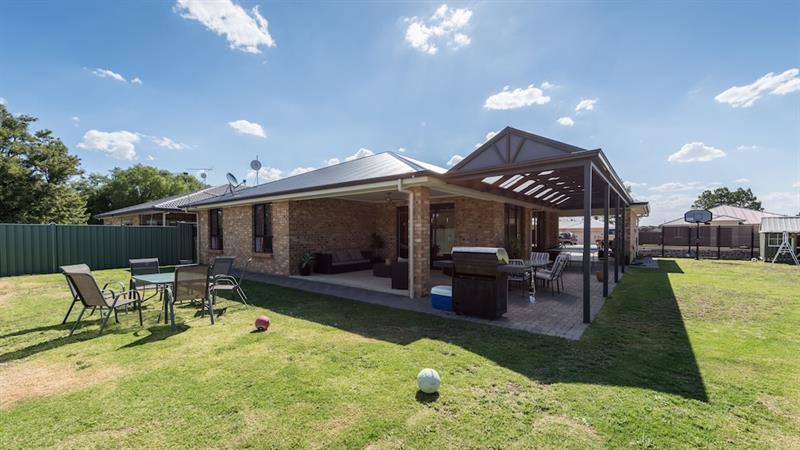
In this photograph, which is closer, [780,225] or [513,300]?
[513,300]

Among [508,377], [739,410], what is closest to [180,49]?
[508,377]

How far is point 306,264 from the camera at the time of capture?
1052 centimetres

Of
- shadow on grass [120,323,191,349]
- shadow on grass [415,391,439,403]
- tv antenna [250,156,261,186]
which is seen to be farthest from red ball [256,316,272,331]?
tv antenna [250,156,261,186]

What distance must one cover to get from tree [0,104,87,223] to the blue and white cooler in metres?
28.2

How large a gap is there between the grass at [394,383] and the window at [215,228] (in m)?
7.74

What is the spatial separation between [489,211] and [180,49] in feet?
35.4

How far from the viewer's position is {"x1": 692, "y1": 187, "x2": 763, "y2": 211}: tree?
5250 cm

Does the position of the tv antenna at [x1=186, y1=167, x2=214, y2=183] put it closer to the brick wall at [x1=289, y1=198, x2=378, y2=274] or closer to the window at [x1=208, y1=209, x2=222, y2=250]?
the window at [x1=208, y1=209, x2=222, y2=250]

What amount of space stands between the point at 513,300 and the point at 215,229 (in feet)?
40.8

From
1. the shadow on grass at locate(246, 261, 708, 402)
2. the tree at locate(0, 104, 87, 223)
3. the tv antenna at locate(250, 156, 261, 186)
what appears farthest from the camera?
the tree at locate(0, 104, 87, 223)

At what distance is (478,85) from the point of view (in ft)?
34.1

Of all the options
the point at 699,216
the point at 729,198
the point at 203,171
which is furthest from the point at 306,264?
the point at 729,198

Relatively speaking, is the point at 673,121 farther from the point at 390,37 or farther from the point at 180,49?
the point at 180,49

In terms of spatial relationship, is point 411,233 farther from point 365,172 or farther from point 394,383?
point 394,383
